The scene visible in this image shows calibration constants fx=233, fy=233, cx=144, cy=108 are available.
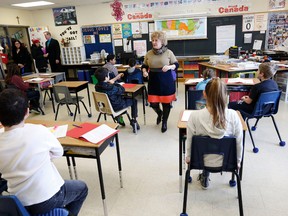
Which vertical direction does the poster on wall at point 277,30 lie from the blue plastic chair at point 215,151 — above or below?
above

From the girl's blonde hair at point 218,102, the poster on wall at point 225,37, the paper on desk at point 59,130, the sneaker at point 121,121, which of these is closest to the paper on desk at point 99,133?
the paper on desk at point 59,130

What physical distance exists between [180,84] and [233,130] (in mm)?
5277

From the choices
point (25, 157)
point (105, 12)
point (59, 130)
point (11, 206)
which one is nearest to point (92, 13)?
point (105, 12)

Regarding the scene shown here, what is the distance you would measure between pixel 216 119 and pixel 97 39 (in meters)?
6.85

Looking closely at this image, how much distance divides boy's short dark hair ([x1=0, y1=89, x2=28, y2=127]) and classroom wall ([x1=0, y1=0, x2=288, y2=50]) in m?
6.38

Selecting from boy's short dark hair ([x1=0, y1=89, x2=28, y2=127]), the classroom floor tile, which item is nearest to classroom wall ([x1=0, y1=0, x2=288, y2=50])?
the classroom floor tile

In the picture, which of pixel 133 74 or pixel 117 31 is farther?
pixel 117 31

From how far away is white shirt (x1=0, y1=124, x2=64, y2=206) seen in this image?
1188 millimetres

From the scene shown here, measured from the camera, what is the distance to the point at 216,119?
5.22 feet

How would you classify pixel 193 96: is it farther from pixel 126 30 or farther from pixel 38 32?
pixel 38 32

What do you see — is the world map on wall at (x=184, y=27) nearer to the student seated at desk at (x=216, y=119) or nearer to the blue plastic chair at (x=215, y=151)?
the student seated at desk at (x=216, y=119)

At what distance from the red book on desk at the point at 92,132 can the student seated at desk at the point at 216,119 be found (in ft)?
2.11

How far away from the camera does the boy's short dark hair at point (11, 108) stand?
123 cm

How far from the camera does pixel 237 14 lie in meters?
6.43
